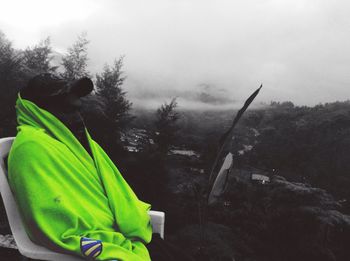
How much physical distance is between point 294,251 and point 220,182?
3307 millimetres

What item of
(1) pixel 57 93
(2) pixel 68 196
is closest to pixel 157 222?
(2) pixel 68 196

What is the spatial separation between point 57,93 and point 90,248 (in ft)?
2.10

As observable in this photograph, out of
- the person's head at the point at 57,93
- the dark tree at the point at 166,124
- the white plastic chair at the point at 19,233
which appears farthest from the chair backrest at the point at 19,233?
the dark tree at the point at 166,124

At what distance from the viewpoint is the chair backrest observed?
1.15 m

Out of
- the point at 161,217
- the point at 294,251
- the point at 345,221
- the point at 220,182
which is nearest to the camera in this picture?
the point at 220,182

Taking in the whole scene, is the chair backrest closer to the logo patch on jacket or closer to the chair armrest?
the logo patch on jacket

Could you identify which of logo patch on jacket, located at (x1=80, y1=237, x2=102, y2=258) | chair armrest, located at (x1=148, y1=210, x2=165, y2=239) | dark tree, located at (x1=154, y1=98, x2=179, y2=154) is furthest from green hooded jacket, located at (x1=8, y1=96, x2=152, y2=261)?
dark tree, located at (x1=154, y1=98, x2=179, y2=154)

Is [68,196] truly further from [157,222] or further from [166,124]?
[166,124]

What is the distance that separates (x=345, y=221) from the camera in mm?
3287

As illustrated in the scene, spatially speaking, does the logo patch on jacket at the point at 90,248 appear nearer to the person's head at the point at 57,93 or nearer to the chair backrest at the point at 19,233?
the chair backrest at the point at 19,233

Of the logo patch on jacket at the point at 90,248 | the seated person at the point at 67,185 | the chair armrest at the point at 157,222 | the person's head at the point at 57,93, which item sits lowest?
the chair armrest at the point at 157,222

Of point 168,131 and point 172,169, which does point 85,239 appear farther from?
point 168,131

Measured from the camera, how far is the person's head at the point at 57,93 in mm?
1344

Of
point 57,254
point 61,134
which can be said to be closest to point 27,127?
point 61,134
